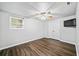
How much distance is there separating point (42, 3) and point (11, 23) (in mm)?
855

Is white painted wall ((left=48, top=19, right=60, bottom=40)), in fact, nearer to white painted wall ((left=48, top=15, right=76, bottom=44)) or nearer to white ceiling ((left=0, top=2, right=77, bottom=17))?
white painted wall ((left=48, top=15, right=76, bottom=44))

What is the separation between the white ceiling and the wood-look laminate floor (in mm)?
674

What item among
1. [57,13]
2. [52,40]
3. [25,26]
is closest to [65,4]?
[57,13]

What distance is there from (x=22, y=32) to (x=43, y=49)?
0.63 meters

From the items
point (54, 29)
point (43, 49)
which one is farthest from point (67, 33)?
point (43, 49)

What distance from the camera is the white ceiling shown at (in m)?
1.62

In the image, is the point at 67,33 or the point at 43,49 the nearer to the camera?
the point at 43,49

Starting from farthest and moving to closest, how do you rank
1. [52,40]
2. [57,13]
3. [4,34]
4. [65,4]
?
[4,34] → [52,40] → [57,13] → [65,4]

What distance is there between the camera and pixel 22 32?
1.76 metres

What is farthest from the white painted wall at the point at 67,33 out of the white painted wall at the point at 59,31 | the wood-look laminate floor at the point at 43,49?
the wood-look laminate floor at the point at 43,49

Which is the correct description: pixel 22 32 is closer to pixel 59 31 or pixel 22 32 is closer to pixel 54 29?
pixel 54 29

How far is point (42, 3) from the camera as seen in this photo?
63.7 inches

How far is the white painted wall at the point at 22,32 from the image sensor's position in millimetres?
1742

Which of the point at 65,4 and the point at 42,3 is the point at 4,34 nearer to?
the point at 42,3
